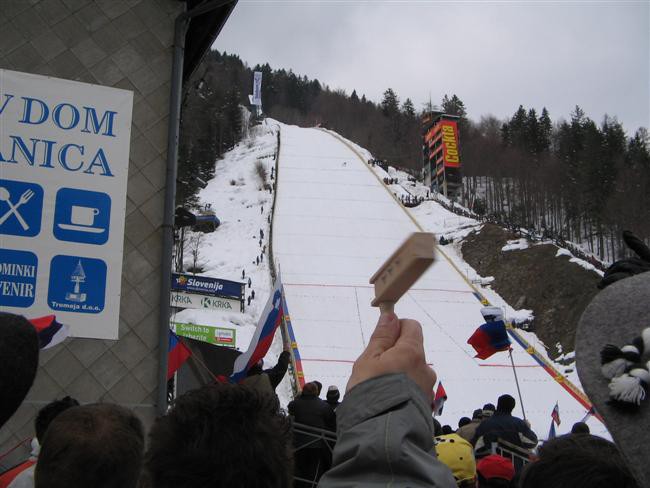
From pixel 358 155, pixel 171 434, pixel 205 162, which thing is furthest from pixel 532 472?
pixel 205 162

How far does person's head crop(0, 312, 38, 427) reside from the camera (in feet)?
4.44

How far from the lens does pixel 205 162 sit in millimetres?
63938

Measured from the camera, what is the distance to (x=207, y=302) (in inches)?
891

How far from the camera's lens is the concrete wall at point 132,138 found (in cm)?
500

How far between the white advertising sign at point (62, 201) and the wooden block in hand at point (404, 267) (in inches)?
163

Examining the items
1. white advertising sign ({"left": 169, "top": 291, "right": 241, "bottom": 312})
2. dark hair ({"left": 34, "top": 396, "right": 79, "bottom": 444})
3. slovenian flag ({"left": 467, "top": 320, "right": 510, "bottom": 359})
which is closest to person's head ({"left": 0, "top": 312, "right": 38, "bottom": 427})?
dark hair ({"left": 34, "top": 396, "right": 79, "bottom": 444})

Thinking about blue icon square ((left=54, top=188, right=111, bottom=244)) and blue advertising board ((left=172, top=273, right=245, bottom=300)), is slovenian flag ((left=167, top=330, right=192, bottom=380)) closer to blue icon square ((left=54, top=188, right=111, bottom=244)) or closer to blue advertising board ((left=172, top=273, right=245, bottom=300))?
blue icon square ((left=54, top=188, right=111, bottom=244))

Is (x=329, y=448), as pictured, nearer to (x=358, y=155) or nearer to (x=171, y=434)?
(x=171, y=434)

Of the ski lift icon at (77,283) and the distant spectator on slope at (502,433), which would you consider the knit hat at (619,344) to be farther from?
the ski lift icon at (77,283)

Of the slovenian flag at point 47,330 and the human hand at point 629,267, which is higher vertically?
the human hand at point 629,267

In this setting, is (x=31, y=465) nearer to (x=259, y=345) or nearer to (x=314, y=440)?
(x=314, y=440)

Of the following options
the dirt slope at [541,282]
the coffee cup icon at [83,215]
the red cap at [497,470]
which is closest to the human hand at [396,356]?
the red cap at [497,470]

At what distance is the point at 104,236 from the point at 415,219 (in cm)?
3504

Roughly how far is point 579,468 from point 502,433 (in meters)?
4.03
